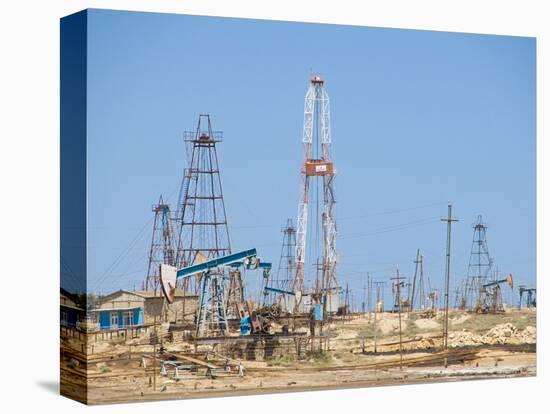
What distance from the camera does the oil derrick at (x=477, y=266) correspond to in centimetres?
1884

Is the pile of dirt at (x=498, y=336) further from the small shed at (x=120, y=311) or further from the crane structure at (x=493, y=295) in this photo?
the small shed at (x=120, y=311)

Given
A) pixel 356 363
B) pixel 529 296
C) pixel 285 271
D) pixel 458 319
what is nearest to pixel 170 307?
pixel 285 271

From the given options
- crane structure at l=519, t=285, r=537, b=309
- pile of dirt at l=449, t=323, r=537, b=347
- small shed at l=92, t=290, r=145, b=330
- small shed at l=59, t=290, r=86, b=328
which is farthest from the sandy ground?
small shed at l=59, t=290, r=86, b=328

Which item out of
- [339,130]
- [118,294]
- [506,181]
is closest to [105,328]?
[118,294]

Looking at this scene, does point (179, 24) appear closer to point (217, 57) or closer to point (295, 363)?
point (217, 57)

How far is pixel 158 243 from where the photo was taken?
16891 millimetres

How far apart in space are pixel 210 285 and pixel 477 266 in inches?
140

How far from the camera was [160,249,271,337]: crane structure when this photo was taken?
17062 mm

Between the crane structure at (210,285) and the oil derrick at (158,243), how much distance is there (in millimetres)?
114

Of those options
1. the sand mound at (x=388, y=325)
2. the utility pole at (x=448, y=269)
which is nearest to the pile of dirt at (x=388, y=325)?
the sand mound at (x=388, y=325)

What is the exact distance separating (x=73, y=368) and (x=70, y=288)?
867 mm

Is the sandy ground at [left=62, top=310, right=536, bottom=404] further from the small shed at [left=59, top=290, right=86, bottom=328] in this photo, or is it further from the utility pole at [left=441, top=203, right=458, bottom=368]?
the small shed at [left=59, top=290, right=86, bottom=328]

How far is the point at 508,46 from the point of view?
63.2 ft

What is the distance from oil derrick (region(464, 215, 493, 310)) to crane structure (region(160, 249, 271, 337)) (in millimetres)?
2987
